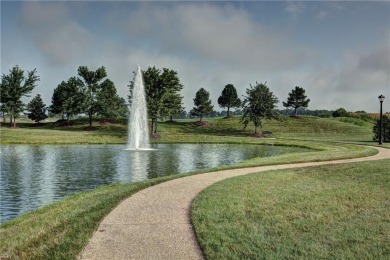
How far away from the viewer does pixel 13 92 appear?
68562 millimetres

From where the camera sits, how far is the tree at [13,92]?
6762 centimetres

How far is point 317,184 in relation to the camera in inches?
521

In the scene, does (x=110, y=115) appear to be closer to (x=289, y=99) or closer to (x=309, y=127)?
(x=309, y=127)

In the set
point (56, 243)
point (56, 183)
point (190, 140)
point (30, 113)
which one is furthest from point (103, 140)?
point (30, 113)

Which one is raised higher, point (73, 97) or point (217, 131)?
point (73, 97)

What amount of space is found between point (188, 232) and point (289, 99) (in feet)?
303

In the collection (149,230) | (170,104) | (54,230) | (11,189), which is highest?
(170,104)

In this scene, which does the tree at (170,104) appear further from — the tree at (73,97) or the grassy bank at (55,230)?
the grassy bank at (55,230)

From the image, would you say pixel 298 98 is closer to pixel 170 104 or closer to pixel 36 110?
pixel 170 104

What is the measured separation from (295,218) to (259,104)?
53.8 m

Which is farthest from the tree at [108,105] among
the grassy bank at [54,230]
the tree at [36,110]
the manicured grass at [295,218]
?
the grassy bank at [54,230]

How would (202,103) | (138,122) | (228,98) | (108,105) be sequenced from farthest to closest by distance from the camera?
(228,98) → (202,103) → (108,105) → (138,122)

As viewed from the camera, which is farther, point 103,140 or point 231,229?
point 103,140

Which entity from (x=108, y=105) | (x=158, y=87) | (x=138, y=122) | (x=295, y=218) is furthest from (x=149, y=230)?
(x=108, y=105)
